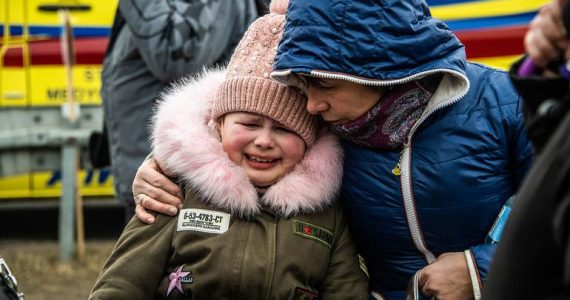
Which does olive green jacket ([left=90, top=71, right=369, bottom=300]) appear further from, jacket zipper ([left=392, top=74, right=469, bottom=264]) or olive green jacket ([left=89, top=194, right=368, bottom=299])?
jacket zipper ([left=392, top=74, right=469, bottom=264])

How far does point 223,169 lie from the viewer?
246 centimetres

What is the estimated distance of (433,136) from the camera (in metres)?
2.31

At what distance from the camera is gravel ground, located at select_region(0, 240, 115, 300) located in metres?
5.70

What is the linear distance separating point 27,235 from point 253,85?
16.0ft

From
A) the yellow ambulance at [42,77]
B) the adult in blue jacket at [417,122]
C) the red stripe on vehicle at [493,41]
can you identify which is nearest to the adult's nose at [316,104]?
the adult in blue jacket at [417,122]

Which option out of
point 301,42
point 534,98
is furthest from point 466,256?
point 534,98

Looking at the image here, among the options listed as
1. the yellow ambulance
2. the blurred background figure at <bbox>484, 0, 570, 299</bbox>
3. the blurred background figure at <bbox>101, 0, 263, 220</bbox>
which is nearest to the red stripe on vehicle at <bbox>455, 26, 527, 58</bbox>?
the yellow ambulance

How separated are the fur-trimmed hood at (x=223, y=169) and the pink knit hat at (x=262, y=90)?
0.19ft

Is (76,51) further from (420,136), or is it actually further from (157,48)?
(420,136)

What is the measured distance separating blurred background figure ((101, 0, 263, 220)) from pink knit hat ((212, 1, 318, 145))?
79cm

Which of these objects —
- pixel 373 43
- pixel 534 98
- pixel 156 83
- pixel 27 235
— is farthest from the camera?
pixel 27 235

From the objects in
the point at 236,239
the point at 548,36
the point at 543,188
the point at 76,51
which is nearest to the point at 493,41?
the point at 76,51

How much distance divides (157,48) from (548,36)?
201 cm

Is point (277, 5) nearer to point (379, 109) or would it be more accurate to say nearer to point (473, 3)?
point (379, 109)
